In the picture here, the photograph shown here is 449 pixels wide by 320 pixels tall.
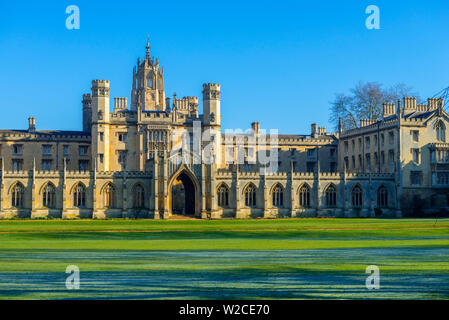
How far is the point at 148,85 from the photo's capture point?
10181cm

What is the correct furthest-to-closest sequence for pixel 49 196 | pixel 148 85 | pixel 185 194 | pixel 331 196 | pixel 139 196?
pixel 148 85, pixel 185 194, pixel 331 196, pixel 139 196, pixel 49 196

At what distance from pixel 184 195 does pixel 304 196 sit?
14.1 m

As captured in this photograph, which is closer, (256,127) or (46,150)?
(46,150)

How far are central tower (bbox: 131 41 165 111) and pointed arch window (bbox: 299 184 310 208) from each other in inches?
1503

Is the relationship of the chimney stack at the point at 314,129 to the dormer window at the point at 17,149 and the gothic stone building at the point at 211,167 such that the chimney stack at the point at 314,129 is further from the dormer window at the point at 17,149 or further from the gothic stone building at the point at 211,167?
the dormer window at the point at 17,149

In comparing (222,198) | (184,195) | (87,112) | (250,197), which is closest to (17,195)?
(184,195)

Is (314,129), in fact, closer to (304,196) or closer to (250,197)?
(304,196)

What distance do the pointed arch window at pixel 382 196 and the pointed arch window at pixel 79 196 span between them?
32513 millimetres

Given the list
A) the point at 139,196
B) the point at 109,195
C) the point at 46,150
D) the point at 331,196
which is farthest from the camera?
the point at 46,150

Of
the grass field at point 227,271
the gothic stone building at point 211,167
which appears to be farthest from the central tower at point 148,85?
the grass field at point 227,271

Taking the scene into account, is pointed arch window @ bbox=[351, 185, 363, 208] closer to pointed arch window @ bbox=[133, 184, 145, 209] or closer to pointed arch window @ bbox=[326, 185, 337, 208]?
pointed arch window @ bbox=[326, 185, 337, 208]

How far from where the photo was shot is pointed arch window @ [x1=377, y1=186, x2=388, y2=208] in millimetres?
70062

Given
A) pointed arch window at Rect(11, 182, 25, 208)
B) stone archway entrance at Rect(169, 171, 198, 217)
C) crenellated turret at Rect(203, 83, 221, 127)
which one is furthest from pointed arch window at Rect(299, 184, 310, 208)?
pointed arch window at Rect(11, 182, 25, 208)
